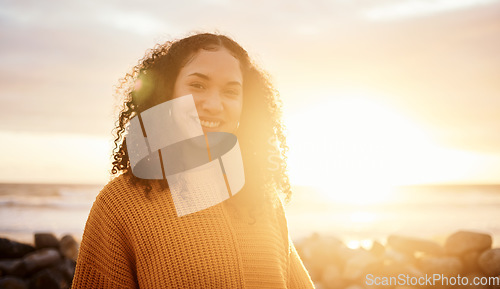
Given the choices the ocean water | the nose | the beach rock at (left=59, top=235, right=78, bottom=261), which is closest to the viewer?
the nose

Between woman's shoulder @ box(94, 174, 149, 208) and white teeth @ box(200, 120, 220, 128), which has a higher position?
white teeth @ box(200, 120, 220, 128)

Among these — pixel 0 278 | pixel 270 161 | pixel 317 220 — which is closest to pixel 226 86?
pixel 270 161

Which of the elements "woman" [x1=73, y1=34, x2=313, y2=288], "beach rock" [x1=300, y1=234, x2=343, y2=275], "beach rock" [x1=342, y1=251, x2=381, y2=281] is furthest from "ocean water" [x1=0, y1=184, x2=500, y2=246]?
"woman" [x1=73, y1=34, x2=313, y2=288]

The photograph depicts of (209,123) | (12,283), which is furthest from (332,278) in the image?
(209,123)

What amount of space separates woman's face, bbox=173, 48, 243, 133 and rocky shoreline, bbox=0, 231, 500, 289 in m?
4.72

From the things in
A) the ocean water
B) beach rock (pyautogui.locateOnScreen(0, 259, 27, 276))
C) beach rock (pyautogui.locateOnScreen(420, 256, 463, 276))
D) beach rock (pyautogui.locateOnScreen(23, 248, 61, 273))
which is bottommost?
beach rock (pyautogui.locateOnScreen(0, 259, 27, 276))

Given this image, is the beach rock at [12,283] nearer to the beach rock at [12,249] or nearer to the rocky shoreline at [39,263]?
the rocky shoreline at [39,263]

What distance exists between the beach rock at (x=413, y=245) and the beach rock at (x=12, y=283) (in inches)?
228

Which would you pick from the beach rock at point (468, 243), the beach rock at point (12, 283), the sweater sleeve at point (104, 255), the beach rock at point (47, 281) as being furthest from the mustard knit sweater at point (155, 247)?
the beach rock at point (468, 243)

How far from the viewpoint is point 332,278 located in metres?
6.46

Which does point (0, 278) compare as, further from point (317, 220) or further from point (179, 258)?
point (317, 220)

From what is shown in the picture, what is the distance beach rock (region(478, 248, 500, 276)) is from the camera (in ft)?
18.9

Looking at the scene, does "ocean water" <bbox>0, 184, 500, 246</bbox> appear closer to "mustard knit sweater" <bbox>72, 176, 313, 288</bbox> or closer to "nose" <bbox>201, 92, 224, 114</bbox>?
"mustard knit sweater" <bbox>72, 176, 313, 288</bbox>

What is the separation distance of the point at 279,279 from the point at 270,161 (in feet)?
2.25
